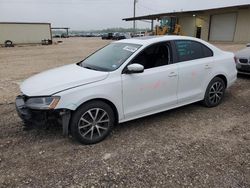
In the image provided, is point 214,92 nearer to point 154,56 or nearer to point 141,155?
point 154,56

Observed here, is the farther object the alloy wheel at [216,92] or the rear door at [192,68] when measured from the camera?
the alloy wheel at [216,92]

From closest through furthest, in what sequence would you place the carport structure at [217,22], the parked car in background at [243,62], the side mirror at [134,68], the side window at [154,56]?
the side mirror at [134,68]
the side window at [154,56]
the parked car in background at [243,62]
the carport structure at [217,22]

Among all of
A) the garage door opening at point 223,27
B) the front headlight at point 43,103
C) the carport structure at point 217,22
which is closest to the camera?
the front headlight at point 43,103

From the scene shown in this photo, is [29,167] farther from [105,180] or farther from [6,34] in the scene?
[6,34]

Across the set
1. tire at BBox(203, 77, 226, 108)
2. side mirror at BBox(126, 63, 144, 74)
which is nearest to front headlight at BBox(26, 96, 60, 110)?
side mirror at BBox(126, 63, 144, 74)

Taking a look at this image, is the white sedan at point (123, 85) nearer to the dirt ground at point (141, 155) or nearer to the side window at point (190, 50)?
the side window at point (190, 50)

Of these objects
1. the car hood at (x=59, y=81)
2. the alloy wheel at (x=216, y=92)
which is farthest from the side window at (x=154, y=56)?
the alloy wheel at (x=216, y=92)

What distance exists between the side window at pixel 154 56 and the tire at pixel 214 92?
1.24 metres

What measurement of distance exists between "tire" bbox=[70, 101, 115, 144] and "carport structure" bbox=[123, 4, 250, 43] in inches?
978

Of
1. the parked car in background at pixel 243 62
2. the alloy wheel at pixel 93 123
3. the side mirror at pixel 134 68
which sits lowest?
the alloy wheel at pixel 93 123

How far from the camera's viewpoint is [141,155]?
10.9 ft

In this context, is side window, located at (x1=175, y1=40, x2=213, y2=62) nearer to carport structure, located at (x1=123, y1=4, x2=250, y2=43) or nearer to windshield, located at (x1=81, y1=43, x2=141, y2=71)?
windshield, located at (x1=81, y1=43, x2=141, y2=71)

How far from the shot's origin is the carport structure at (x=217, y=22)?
25814 millimetres

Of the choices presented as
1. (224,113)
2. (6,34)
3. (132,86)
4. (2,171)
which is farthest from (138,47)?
(6,34)
